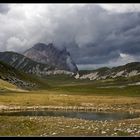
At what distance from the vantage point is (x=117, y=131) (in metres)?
28.4

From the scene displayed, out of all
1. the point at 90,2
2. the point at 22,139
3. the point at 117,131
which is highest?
the point at 90,2

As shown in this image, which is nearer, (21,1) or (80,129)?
Answer: (21,1)

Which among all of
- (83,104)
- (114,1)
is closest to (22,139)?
(114,1)

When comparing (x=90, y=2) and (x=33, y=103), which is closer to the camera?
(x=90, y=2)

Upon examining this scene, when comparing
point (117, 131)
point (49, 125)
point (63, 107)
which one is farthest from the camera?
point (63, 107)

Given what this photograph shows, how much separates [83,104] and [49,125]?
59.7 m

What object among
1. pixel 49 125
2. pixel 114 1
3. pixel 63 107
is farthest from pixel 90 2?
pixel 63 107

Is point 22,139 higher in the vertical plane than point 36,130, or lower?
higher

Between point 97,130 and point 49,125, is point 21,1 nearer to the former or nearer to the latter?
point 97,130

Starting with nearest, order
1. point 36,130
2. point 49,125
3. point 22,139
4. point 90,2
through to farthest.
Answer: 1. point 22,139
2. point 90,2
3. point 36,130
4. point 49,125

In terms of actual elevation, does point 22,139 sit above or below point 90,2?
below

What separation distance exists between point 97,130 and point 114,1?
24.9 m

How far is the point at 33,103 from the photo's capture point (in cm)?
Answer: 9106

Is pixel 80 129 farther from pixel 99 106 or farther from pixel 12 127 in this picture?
pixel 99 106
